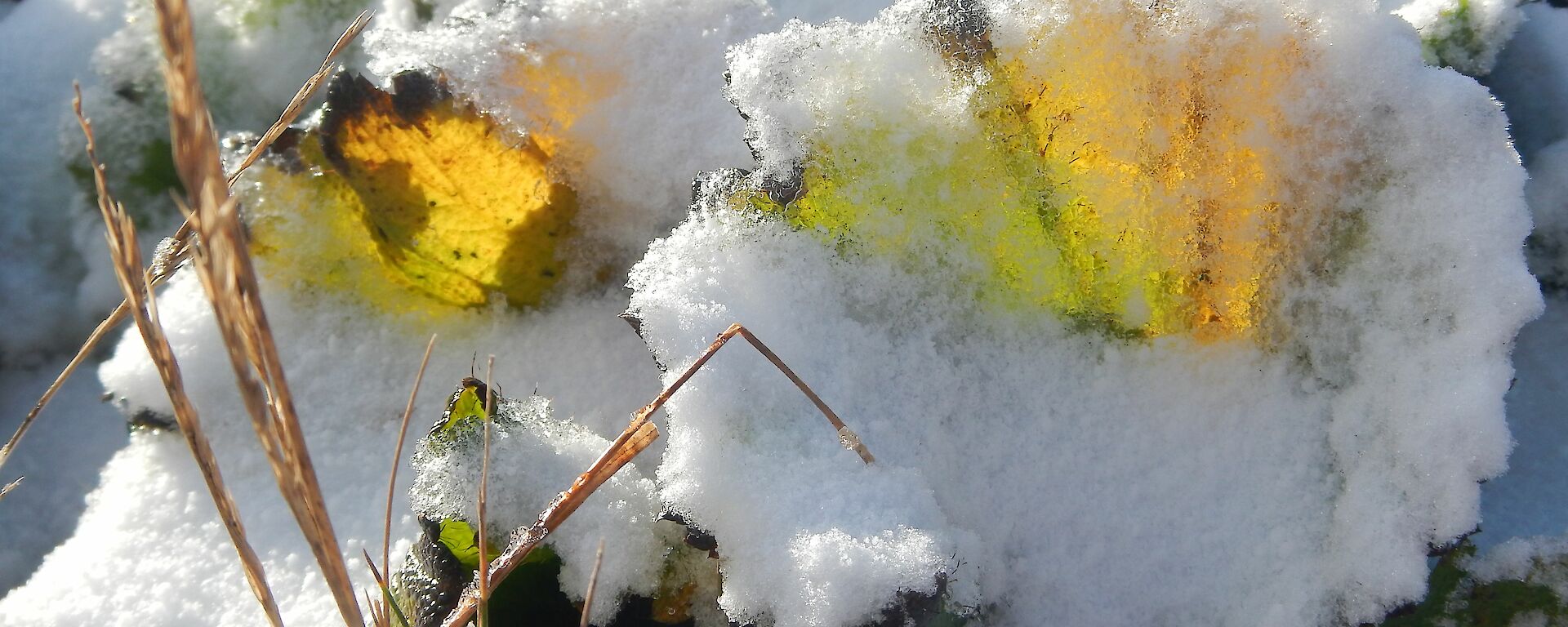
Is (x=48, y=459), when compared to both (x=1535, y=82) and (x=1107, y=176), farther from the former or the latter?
(x=1535, y=82)

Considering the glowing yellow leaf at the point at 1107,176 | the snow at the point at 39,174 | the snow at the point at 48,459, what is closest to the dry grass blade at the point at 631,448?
the glowing yellow leaf at the point at 1107,176

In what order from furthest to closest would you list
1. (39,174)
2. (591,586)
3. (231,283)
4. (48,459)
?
(39,174) → (48,459) → (591,586) → (231,283)

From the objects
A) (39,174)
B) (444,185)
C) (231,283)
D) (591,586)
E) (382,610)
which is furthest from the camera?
(39,174)

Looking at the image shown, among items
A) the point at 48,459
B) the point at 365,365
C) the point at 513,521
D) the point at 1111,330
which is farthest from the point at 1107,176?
the point at 48,459

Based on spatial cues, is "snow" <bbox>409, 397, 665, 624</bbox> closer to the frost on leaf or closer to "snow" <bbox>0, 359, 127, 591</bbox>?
the frost on leaf

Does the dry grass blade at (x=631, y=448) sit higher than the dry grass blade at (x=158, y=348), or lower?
lower

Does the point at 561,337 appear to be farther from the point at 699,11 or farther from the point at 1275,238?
the point at 1275,238

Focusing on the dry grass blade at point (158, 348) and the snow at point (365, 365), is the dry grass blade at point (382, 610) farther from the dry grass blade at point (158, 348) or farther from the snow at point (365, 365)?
the snow at point (365, 365)

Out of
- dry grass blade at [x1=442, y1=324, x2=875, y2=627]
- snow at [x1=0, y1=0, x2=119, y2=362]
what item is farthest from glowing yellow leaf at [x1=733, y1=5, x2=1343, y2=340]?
snow at [x1=0, y1=0, x2=119, y2=362]
